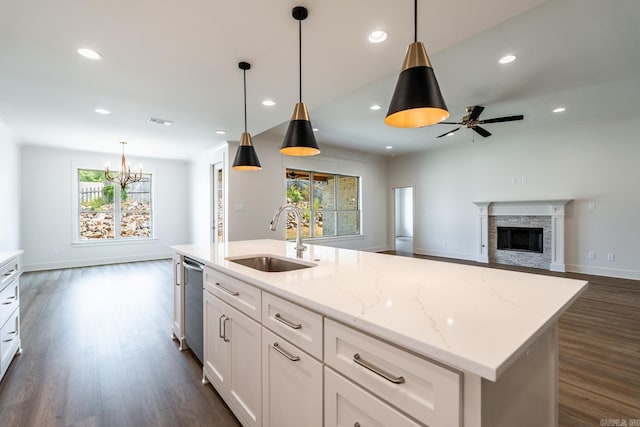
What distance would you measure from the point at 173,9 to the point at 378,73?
1.74m

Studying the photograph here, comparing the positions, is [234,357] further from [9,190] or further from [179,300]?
[9,190]

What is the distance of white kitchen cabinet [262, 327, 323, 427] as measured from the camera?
112cm

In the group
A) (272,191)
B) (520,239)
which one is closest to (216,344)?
(272,191)

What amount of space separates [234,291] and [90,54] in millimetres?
2399

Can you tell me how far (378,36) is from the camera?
223 centimetres

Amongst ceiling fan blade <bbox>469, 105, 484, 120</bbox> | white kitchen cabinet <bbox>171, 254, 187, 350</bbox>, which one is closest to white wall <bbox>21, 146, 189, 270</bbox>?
white kitchen cabinet <bbox>171, 254, 187, 350</bbox>

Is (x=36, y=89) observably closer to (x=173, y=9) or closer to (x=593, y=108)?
(x=173, y=9)

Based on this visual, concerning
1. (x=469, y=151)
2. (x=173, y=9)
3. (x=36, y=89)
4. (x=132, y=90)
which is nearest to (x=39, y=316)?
(x=36, y=89)

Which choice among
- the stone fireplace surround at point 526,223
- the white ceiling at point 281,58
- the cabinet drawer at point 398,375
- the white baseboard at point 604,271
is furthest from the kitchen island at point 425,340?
the white baseboard at point 604,271

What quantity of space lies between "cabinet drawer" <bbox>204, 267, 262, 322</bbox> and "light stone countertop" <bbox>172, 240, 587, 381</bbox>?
60 mm

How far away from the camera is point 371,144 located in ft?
22.8

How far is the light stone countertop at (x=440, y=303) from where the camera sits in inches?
28.5

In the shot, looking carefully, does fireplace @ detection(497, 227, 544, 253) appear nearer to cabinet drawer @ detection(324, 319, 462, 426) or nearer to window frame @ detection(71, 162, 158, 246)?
cabinet drawer @ detection(324, 319, 462, 426)

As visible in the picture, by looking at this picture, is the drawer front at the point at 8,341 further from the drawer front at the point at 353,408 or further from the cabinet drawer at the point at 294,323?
the drawer front at the point at 353,408
